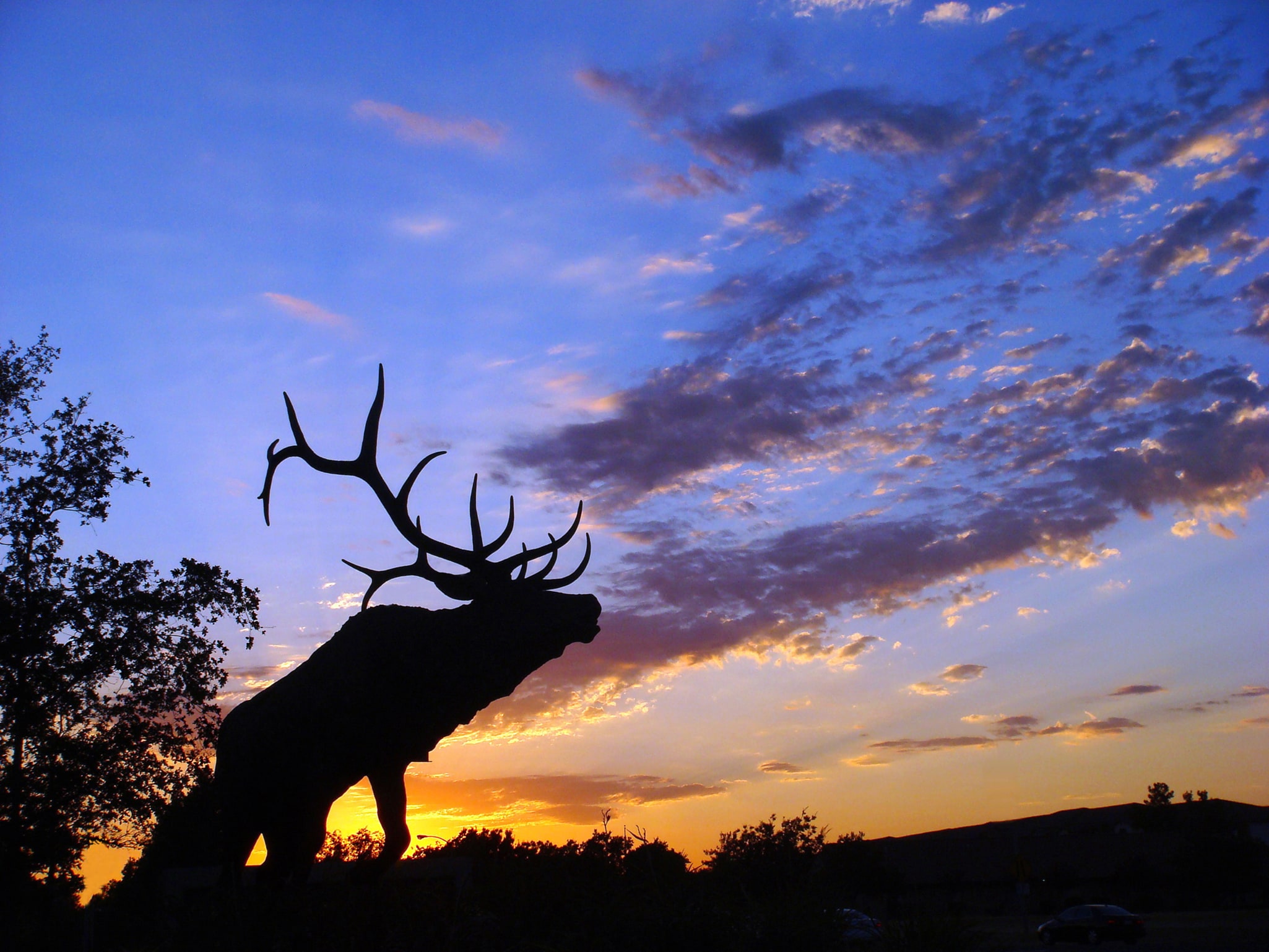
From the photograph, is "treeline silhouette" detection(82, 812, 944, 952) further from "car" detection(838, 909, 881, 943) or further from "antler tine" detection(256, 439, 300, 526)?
"antler tine" detection(256, 439, 300, 526)

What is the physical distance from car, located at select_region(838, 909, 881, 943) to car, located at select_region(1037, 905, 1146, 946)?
25.1m

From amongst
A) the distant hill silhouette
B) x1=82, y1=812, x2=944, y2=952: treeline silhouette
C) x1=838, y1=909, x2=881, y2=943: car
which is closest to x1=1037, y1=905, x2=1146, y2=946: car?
the distant hill silhouette

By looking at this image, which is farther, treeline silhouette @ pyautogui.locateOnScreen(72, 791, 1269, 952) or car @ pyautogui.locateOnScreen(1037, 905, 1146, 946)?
car @ pyautogui.locateOnScreen(1037, 905, 1146, 946)

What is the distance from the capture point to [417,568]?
7.20m

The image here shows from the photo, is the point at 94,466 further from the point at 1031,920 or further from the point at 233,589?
the point at 1031,920

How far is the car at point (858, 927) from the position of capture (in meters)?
4.63

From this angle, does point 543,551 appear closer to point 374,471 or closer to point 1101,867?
point 374,471

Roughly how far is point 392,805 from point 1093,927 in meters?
26.6

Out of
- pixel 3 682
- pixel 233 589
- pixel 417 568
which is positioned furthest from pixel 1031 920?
pixel 417 568

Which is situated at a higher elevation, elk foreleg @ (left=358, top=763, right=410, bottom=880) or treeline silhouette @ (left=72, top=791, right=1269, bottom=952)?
elk foreleg @ (left=358, top=763, right=410, bottom=880)

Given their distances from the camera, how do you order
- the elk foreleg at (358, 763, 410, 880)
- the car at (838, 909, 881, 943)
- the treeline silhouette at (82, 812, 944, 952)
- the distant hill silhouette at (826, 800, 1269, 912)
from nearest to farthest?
the treeline silhouette at (82, 812, 944, 952)
the car at (838, 909, 881, 943)
the elk foreleg at (358, 763, 410, 880)
the distant hill silhouette at (826, 800, 1269, 912)

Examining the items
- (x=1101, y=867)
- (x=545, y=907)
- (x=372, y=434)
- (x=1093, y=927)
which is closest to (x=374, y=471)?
(x=372, y=434)

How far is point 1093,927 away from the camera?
26.3 m

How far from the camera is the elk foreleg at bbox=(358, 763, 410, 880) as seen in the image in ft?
19.8
